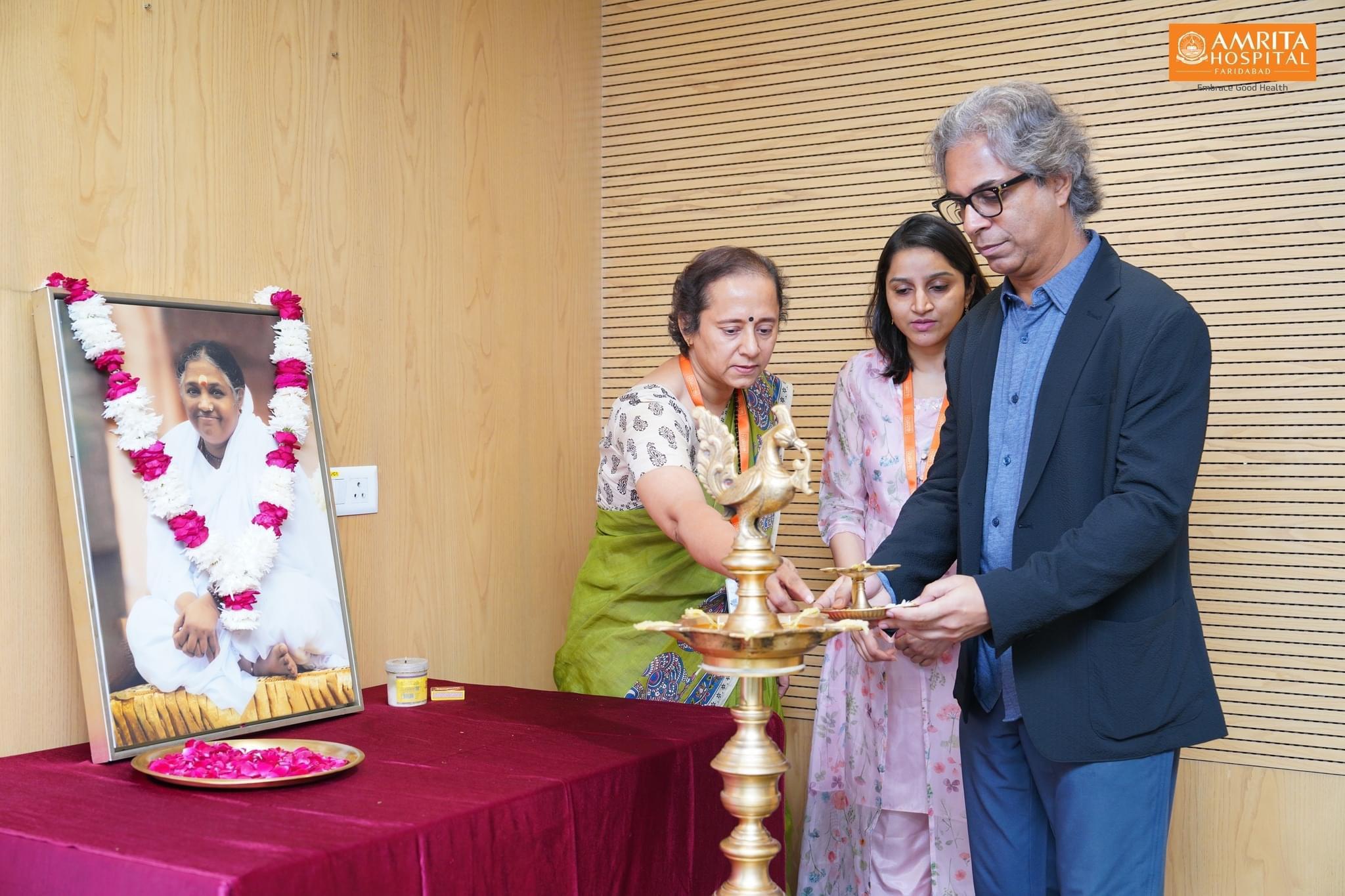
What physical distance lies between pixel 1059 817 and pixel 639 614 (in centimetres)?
110

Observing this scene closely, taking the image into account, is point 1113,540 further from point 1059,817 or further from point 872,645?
point 872,645

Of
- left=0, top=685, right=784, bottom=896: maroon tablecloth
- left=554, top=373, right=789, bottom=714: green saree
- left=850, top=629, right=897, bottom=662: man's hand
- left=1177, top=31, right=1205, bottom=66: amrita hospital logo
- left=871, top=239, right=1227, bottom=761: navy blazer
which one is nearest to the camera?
left=0, top=685, right=784, bottom=896: maroon tablecloth

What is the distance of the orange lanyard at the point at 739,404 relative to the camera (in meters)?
2.77

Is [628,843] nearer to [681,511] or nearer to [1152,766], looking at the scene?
[681,511]

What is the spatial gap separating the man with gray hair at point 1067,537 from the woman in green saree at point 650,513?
0.68 m

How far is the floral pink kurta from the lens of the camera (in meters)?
2.84

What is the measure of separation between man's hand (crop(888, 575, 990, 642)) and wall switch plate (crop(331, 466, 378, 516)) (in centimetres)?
137

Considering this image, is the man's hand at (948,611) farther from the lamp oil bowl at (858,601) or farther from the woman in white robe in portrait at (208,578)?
the woman in white robe in portrait at (208,578)

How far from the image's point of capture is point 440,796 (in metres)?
1.76

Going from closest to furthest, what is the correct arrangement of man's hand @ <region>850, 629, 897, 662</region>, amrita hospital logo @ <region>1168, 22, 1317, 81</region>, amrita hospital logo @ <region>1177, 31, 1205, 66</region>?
man's hand @ <region>850, 629, 897, 662</region>
amrita hospital logo @ <region>1168, 22, 1317, 81</region>
amrita hospital logo @ <region>1177, 31, 1205, 66</region>

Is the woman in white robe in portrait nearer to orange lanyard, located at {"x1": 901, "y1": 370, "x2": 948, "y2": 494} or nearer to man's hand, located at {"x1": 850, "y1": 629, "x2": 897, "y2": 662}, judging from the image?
man's hand, located at {"x1": 850, "y1": 629, "x2": 897, "y2": 662}

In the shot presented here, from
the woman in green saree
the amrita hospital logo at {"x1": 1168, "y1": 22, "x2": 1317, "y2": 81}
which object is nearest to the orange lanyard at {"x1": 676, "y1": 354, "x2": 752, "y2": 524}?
the woman in green saree

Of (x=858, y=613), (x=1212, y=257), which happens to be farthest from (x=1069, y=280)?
(x=1212, y=257)

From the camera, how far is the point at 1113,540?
183cm
